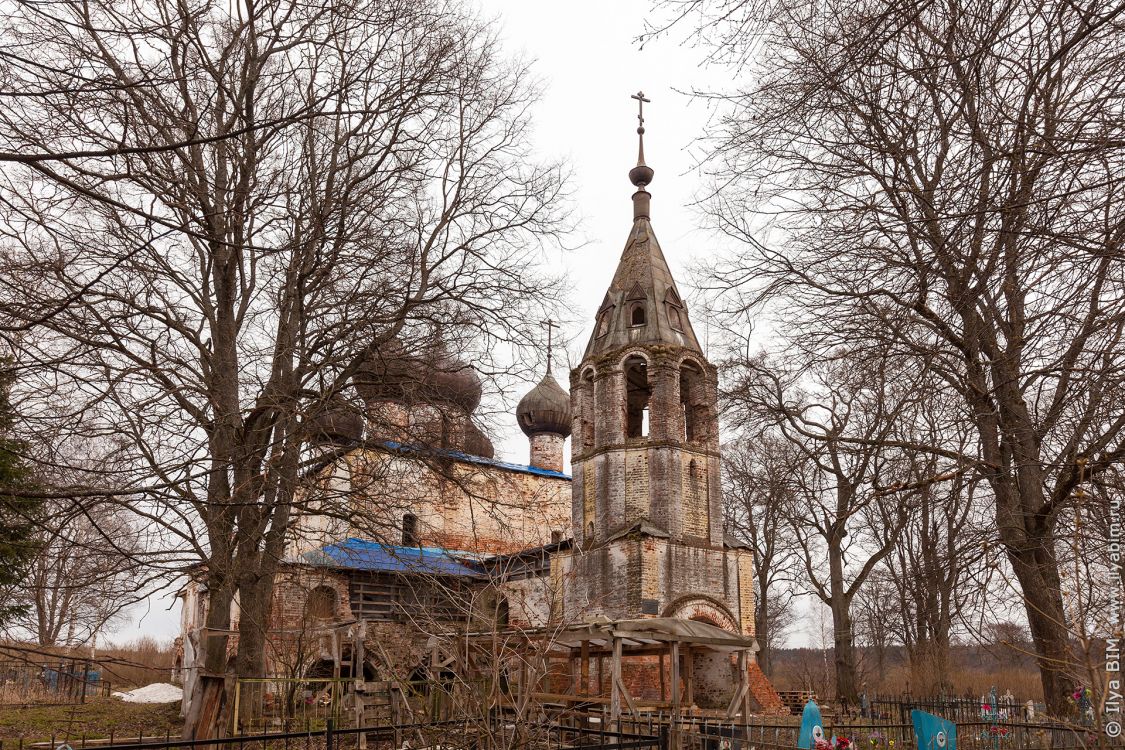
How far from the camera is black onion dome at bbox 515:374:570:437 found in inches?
1460

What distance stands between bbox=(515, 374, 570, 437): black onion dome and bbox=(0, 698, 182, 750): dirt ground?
17.2 metres

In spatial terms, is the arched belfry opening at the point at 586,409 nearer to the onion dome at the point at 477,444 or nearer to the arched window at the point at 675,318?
the arched window at the point at 675,318

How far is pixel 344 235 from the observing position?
435 inches

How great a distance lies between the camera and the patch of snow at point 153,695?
1062 inches

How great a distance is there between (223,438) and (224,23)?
215 inches

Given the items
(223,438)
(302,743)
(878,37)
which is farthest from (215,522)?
(878,37)

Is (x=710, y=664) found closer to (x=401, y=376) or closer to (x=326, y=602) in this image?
(x=326, y=602)

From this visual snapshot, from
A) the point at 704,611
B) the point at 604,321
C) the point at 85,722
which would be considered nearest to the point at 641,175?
the point at 604,321

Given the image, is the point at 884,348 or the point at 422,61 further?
the point at 422,61

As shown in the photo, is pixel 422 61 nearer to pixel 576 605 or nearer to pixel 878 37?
pixel 878 37

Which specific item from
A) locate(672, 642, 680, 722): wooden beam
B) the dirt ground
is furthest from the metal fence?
locate(672, 642, 680, 722): wooden beam

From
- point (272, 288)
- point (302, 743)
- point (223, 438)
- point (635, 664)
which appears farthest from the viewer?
point (635, 664)

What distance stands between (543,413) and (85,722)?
23.0 meters

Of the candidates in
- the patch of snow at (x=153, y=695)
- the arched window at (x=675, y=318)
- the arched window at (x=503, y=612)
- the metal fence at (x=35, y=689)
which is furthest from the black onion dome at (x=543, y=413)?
the arched window at (x=503, y=612)
